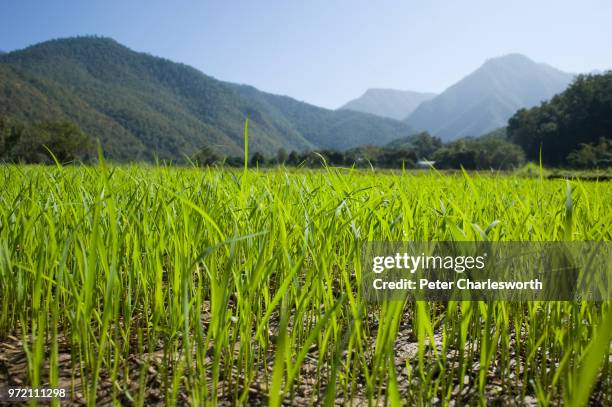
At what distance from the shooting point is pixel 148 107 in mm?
93438

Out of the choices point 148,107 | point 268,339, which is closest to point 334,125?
point 148,107

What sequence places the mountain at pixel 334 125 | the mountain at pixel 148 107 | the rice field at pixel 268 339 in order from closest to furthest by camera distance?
the rice field at pixel 268 339
the mountain at pixel 148 107
the mountain at pixel 334 125

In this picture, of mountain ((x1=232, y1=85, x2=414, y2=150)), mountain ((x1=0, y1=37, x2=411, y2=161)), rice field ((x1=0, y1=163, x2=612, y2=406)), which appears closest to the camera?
rice field ((x1=0, y1=163, x2=612, y2=406))

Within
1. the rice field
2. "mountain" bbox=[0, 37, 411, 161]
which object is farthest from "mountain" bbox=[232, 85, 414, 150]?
the rice field

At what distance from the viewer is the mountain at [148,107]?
206 ft

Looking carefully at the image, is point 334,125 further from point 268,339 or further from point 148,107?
point 268,339

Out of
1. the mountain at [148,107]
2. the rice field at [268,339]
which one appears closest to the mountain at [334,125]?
the mountain at [148,107]

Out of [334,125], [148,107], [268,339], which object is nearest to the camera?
[268,339]

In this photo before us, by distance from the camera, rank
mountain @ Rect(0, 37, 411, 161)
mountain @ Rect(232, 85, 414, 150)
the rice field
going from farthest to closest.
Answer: mountain @ Rect(232, 85, 414, 150) → mountain @ Rect(0, 37, 411, 161) → the rice field

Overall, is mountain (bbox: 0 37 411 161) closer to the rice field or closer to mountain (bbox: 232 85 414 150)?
mountain (bbox: 232 85 414 150)

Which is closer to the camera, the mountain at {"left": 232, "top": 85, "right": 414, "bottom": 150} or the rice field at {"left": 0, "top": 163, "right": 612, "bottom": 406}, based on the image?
the rice field at {"left": 0, "top": 163, "right": 612, "bottom": 406}

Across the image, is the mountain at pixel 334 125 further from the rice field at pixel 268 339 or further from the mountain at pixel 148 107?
the rice field at pixel 268 339

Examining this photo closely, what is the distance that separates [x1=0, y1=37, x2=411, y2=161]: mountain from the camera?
62.8m

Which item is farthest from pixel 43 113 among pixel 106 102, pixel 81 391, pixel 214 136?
pixel 81 391
